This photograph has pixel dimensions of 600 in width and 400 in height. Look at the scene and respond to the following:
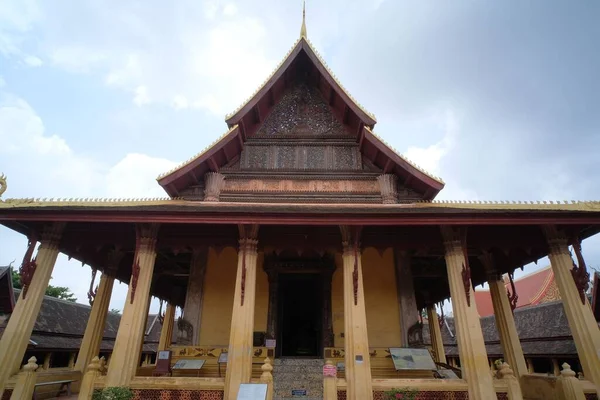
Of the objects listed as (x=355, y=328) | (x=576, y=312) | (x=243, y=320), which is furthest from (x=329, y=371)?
(x=576, y=312)

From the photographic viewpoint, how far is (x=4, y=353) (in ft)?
23.6

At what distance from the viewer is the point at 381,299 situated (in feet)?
34.2

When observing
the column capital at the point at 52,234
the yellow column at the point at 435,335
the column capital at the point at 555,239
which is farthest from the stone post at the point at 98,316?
the yellow column at the point at 435,335

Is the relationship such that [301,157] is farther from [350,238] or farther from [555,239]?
[555,239]

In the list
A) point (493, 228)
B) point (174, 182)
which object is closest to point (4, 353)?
point (174, 182)

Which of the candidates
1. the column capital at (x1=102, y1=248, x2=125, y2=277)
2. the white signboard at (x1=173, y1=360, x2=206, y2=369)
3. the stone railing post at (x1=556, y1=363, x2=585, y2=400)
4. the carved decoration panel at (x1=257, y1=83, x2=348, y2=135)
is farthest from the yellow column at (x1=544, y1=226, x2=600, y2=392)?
the column capital at (x1=102, y1=248, x2=125, y2=277)

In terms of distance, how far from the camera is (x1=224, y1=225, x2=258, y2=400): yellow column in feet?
23.6

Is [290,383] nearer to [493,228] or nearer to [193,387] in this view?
[193,387]

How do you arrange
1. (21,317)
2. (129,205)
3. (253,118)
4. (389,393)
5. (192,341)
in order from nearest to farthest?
1. (389,393)
2. (21,317)
3. (129,205)
4. (192,341)
5. (253,118)

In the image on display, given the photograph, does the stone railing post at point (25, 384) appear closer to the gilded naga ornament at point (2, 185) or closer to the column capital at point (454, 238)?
the gilded naga ornament at point (2, 185)

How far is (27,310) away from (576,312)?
11940 millimetres

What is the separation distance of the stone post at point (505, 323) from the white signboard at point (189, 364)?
342 inches

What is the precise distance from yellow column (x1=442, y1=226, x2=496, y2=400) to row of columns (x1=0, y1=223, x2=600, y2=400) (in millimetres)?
17

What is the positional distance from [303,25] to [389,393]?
1172 cm
